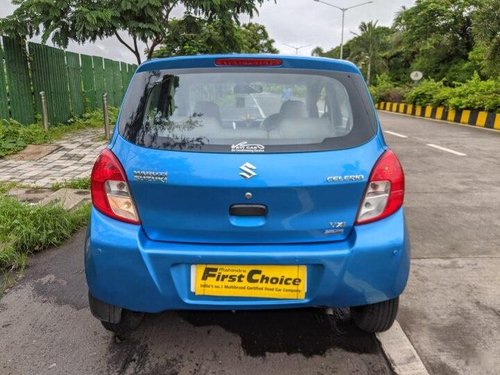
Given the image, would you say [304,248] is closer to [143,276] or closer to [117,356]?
[143,276]

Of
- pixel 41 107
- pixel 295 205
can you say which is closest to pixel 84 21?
pixel 41 107

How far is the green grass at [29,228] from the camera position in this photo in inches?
138

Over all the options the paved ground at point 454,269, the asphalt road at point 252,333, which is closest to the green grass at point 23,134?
the asphalt road at point 252,333

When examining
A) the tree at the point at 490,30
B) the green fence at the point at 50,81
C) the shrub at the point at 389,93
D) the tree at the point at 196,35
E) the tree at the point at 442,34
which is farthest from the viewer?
the tree at the point at 442,34

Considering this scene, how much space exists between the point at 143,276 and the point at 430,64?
35718 millimetres

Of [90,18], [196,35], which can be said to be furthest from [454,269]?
[196,35]

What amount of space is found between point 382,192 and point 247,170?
67cm

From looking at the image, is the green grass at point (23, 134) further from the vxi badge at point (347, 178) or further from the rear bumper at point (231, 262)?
the vxi badge at point (347, 178)

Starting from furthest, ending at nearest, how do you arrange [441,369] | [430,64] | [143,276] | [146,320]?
[430,64] < [146,320] < [441,369] < [143,276]

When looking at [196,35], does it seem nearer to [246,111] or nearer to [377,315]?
[246,111]

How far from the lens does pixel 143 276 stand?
2.02m

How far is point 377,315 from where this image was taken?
7.75ft

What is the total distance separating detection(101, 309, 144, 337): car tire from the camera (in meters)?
2.39

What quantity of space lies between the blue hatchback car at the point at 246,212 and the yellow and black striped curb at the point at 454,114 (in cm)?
1400
